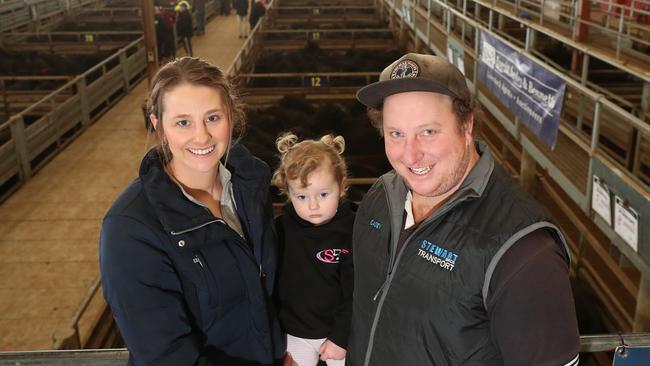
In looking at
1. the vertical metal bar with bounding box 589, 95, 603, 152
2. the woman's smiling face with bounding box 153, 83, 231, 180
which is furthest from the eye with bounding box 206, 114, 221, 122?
the vertical metal bar with bounding box 589, 95, 603, 152

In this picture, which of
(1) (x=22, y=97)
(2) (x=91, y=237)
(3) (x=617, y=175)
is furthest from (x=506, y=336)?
(1) (x=22, y=97)

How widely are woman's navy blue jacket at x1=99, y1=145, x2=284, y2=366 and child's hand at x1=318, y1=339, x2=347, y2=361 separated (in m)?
0.42

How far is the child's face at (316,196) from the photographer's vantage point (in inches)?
117

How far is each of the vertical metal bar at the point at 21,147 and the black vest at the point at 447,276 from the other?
9563 millimetres

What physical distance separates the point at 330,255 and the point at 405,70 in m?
1.20

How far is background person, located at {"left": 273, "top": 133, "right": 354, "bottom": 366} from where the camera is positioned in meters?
2.89

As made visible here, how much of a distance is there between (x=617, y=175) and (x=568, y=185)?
110 centimetres

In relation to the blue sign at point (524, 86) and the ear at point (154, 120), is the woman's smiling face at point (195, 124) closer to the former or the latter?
the ear at point (154, 120)

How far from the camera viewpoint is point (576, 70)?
11383 millimetres

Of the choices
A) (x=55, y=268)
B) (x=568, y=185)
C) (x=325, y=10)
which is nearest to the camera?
(x=568, y=185)

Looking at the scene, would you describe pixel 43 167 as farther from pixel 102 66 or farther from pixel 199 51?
pixel 199 51

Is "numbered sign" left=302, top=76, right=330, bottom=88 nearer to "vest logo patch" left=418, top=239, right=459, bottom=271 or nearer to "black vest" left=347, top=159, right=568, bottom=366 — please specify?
"black vest" left=347, top=159, right=568, bottom=366

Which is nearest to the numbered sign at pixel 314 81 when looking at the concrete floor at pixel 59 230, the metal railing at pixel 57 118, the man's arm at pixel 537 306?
the concrete floor at pixel 59 230

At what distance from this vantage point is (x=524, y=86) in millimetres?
7605
